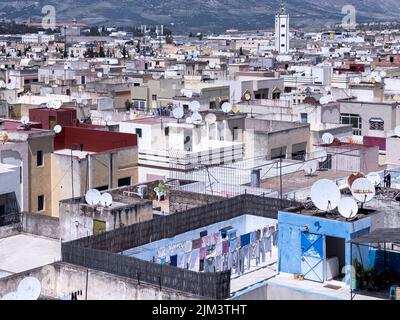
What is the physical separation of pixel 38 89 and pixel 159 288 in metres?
32.8

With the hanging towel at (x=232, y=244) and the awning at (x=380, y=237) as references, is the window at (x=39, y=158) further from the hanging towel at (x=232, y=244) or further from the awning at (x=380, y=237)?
the awning at (x=380, y=237)

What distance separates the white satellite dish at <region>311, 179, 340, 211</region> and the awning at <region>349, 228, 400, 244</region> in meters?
0.91

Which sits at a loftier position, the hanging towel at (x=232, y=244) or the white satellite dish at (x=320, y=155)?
the white satellite dish at (x=320, y=155)

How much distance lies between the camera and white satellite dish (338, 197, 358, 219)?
46.1ft

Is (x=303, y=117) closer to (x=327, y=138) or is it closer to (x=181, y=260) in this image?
→ (x=327, y=138)

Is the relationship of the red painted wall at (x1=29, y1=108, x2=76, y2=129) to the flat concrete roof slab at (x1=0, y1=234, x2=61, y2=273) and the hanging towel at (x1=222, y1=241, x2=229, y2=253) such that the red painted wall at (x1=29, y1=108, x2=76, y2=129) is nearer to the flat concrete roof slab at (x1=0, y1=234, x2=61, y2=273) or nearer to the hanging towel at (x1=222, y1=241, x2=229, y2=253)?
the flat concrete roof slab at (x1=0, y1=234, x2=61, y2=273)

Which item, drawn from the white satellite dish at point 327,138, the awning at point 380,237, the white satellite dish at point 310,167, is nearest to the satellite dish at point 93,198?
the awning at point 380,237

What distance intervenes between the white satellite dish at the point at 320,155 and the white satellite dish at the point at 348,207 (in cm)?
1110

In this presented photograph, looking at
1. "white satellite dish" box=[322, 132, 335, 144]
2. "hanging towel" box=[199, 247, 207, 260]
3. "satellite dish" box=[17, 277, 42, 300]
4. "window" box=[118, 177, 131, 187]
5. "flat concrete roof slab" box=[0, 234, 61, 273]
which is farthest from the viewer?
"white satellite dish" box=[322, 132, 335, 144]

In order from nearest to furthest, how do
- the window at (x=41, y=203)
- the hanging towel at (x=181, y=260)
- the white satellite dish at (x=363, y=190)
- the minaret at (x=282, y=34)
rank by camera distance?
the white satellite dish at (x=363, y=190) → the hanging towel at (x=181, y=260) → the window at (x=41, y=203) → the minaret at (x=282, y=34)

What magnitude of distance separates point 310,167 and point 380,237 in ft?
35.3

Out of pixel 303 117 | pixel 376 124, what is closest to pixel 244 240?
pixel 376 124

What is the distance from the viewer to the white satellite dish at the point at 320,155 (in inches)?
993

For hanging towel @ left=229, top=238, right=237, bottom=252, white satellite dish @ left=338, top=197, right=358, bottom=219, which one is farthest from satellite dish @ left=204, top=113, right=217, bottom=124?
white satellite dish @ left=338, top=197, right=358, bottom=219
